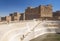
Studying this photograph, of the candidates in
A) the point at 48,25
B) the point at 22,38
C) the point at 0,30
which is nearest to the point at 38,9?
the point at 48,25

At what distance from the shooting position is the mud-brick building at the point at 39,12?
1315 inches

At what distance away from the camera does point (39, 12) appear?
34.4 metres

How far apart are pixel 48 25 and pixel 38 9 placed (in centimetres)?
1118

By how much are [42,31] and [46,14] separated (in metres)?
12.1

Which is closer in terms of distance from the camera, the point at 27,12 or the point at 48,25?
the point at 48,25

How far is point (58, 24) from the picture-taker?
80.0 ft

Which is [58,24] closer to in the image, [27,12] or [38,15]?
[38,15]

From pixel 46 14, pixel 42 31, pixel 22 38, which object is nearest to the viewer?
pixel 22 38

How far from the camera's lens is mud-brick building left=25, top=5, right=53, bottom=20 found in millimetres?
33406

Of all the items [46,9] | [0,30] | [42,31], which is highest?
[46,9]

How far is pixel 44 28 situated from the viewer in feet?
75.4

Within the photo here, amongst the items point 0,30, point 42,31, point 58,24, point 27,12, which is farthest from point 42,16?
point 0,30

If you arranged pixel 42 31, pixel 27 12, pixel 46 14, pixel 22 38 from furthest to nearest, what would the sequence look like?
pixel 27 12, pixel 46 14, pixel 42 31, pixel 22 38

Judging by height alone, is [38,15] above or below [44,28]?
above
